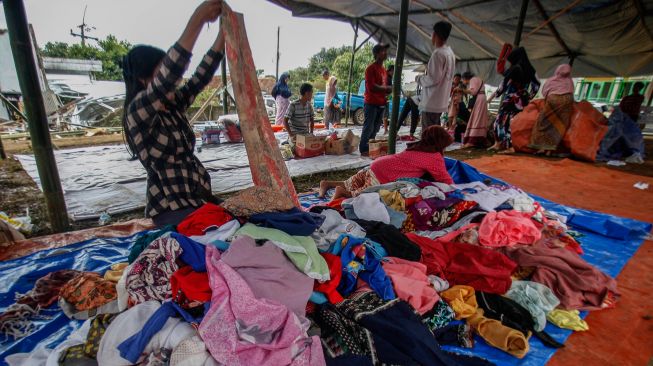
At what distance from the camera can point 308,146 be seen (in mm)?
5426

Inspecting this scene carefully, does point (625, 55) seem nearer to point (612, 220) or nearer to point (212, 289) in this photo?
point (612, 220)

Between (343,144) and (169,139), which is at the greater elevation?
(169,139)

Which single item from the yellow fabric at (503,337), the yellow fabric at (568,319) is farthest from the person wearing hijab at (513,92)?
the yellow fabric at (503,337)

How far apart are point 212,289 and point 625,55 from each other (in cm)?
1167

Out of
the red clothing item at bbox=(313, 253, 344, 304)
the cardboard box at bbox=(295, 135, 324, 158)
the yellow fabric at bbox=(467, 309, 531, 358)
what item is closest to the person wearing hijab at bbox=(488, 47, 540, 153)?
the cardboard box at bbox=(295, 135, 324, 158)

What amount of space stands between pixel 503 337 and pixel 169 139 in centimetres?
209

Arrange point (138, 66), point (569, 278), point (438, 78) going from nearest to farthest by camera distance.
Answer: point (138, 66)
point (569, 278)
point (438, 78)

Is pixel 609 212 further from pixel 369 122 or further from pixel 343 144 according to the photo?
pixel 343 144

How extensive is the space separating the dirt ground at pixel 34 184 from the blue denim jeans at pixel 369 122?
0.97 metres

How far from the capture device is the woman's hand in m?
1.69

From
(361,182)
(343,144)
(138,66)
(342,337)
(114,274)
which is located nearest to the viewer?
(342,337)

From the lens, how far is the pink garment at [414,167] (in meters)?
3.08

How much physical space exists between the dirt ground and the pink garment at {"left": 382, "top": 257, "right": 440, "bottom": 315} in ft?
7.47

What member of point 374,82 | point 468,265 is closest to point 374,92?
point 374,82
